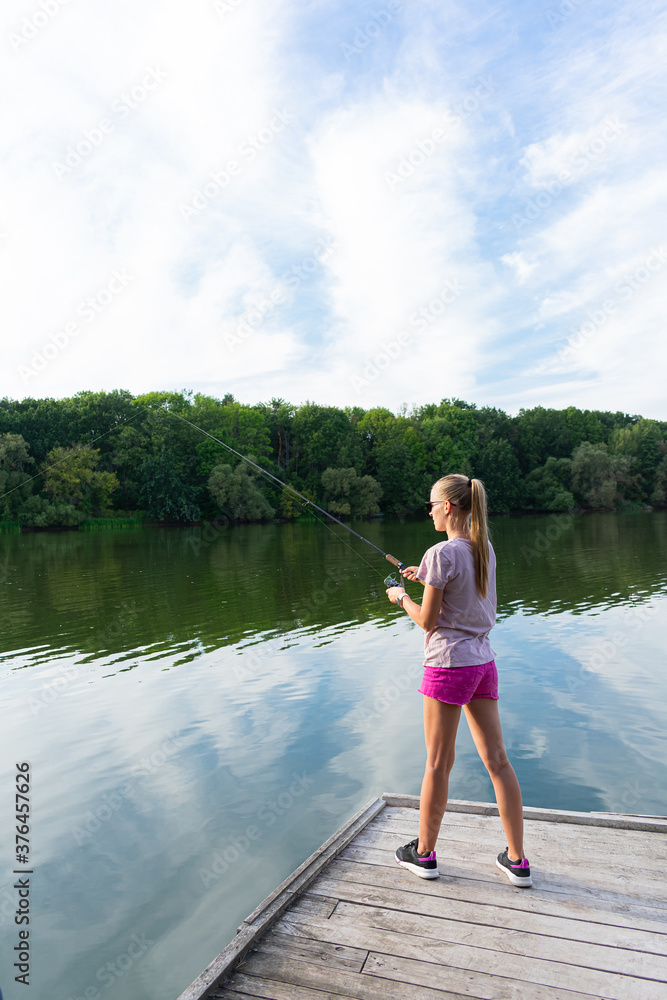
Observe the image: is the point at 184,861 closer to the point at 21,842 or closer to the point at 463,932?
the point at 21,842

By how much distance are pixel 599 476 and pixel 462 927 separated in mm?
74281

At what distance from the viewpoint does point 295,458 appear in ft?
239

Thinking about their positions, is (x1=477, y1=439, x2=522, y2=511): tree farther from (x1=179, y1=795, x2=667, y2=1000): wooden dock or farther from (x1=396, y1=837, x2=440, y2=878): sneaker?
(x1=396, y1=837, x2=440, y2=878): sneaker

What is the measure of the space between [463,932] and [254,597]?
46.5 feet

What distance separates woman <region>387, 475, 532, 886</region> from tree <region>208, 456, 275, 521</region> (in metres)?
53.4

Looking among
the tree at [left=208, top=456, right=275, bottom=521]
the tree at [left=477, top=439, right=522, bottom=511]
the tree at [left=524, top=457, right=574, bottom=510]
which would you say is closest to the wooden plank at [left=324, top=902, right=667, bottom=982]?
the tree at [left=208, top=456, right=275, bottom=521]

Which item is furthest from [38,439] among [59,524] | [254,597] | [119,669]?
[119,669]

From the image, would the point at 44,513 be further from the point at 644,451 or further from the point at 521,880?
the point at 644,451

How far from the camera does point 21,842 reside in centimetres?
499

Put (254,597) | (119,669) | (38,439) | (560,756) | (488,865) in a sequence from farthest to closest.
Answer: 1. (38,439)
2. (254,597)
3. (119,669)
4. (560,756)
5. (488,865)

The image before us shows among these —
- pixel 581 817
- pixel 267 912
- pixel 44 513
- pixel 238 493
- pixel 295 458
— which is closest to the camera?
pixel 267 912

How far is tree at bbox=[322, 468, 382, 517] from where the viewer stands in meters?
60.8

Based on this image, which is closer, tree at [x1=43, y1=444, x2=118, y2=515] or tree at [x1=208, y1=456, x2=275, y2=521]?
tree at [x1=43, y1=444, x2=118, y2=515]

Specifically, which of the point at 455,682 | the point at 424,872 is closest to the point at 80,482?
the point at 424,872
